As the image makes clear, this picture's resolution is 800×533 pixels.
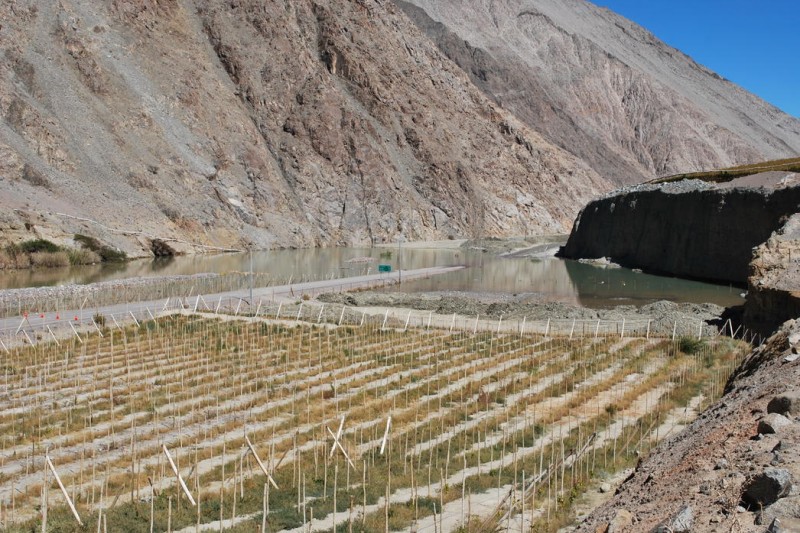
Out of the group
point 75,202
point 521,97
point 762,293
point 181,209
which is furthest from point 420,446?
point 521,97

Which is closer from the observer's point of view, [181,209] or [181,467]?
[181,467]

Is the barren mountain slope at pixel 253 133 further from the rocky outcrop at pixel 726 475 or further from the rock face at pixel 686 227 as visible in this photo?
the rocky outcrop at pixel 726 475

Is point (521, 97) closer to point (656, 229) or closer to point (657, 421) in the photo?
point (656, 229)

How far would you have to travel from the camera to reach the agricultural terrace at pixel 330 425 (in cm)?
992

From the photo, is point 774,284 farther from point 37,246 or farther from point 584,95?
point 584,95

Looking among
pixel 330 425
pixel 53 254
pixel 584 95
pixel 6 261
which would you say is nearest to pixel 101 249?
pixel 53 254

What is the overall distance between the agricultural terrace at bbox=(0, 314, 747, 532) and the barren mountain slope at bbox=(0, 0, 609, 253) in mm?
37595

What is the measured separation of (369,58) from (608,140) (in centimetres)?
6980

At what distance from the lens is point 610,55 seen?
536ft

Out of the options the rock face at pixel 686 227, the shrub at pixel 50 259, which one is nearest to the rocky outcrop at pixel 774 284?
the rock face at pixel 686 227

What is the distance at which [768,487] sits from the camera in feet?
18.0

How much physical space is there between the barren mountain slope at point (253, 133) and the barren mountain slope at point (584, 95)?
68.0 ft

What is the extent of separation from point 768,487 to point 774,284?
2239 cm

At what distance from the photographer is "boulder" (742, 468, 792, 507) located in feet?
17.8
